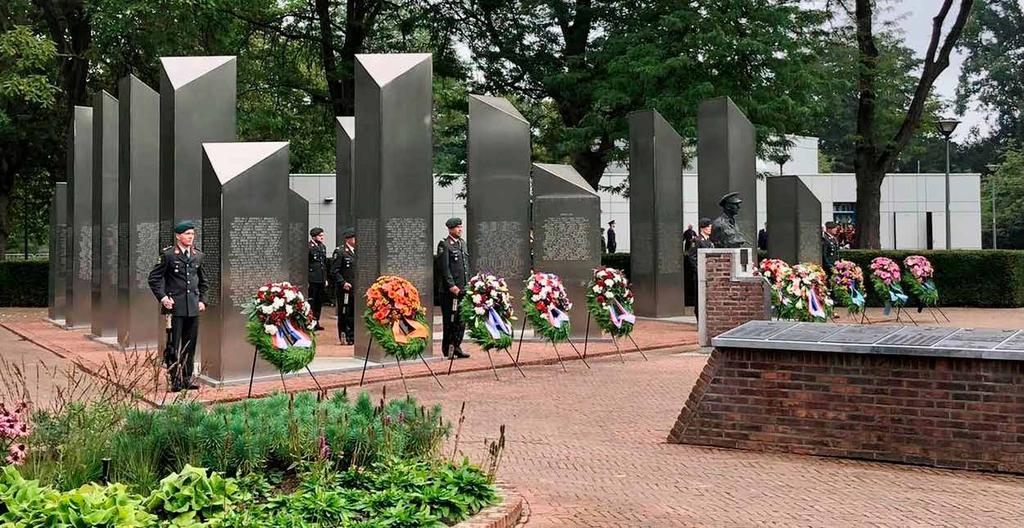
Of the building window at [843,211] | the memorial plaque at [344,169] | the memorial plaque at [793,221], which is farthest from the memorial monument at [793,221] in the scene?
the building window at [843,211]

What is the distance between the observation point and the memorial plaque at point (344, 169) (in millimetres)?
19594

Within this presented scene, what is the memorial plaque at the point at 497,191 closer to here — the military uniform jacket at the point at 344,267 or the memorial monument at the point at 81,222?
the military uniform jacket at the point at 344,267

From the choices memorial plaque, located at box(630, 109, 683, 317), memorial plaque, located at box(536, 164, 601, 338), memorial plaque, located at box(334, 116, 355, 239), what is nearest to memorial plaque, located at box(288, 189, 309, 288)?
memorial plaque, located at box(334, 116, 355, 239)

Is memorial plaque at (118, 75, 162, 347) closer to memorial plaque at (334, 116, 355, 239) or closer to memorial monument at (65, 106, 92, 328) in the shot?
memorial plaque at (334, 116, 355, 239)

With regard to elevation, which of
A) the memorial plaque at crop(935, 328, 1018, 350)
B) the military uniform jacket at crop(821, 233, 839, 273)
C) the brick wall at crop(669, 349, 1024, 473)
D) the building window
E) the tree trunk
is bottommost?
the brick wall at crop(669, 349, 1024, 473)

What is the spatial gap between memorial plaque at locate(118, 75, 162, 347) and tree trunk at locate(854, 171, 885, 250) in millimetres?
19149

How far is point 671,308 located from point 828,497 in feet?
50.0

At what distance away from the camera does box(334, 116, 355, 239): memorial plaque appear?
19594mm

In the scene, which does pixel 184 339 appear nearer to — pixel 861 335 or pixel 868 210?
pixel 861 335

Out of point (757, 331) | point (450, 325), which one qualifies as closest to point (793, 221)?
point (450, 325)

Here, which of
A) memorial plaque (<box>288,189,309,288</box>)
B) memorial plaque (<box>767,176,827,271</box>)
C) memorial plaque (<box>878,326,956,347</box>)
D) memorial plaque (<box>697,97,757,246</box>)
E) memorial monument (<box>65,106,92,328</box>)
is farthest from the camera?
memorial plaque (<box>767,176,827,271</box>)

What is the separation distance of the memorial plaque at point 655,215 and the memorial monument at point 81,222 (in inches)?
435

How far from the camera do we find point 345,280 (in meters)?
17.0

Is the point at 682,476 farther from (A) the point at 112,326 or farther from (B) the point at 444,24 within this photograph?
(B) the point at 444,24
